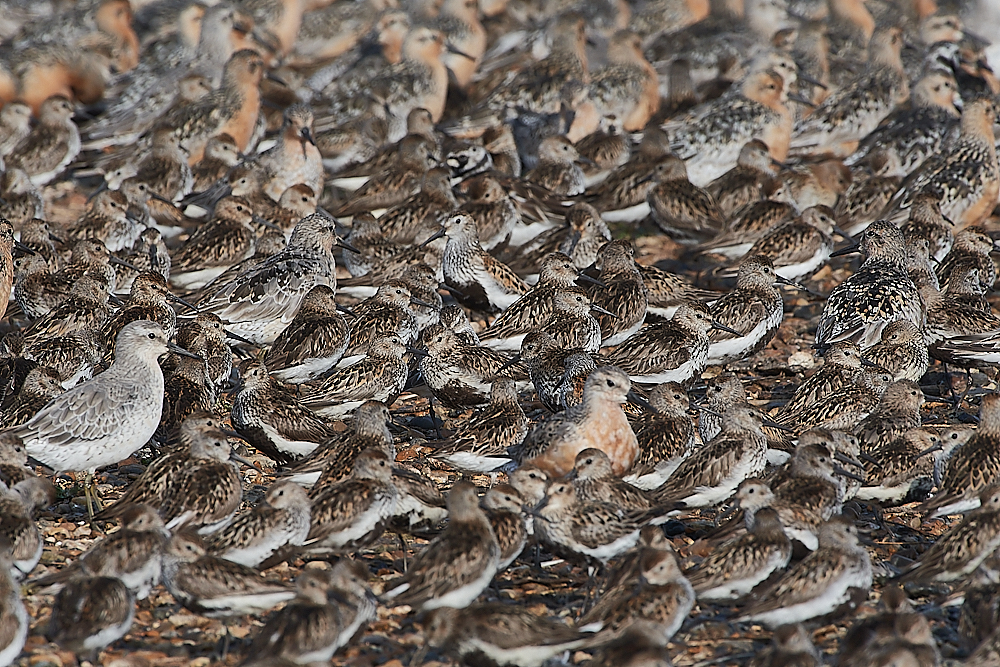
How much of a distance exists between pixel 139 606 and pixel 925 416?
616 cm

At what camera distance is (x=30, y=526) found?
7336 mm

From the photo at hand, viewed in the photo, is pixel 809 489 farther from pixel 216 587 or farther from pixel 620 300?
pixel 216 587

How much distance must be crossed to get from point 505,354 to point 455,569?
12.3 feet

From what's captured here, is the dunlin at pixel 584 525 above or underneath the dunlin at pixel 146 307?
above

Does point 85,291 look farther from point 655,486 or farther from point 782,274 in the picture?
point 782,274

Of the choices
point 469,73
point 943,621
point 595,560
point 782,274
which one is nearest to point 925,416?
point 782,274

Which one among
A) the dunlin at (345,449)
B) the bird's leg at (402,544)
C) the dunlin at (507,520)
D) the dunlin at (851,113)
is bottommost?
the dunlin at (851,113)

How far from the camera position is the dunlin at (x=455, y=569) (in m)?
6.98

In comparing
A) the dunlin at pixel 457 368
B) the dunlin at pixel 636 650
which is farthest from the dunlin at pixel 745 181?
the dunlin at pixel 636 650

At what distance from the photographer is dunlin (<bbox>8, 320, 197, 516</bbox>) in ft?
27.2

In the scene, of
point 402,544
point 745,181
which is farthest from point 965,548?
point 745,181

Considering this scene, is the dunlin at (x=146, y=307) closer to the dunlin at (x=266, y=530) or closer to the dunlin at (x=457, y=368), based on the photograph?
the dunlin at (x=457, y=368)

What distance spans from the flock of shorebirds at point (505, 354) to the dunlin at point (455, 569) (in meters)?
0.02

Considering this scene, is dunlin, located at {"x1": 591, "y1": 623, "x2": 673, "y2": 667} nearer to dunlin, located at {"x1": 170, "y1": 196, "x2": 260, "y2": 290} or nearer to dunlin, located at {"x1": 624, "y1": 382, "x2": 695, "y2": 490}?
dunlin, located at {"x1": 624, "y1": 382, "x2": 695, "y2": 490}
